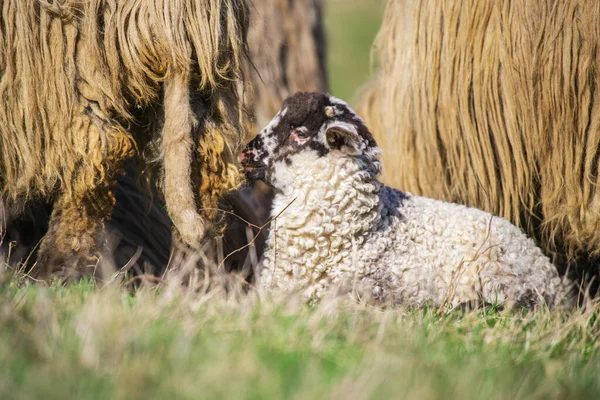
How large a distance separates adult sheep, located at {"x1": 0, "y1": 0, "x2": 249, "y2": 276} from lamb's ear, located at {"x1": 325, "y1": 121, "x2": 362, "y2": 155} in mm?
496

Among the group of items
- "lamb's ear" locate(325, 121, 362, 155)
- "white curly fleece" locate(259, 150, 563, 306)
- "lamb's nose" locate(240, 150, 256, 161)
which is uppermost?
"lamb's ear" locate(325, 121, 362, 155)

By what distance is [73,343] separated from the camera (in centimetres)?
194

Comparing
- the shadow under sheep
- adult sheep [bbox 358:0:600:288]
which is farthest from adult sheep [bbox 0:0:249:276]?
adult sheep [bbox 358:0:600:288]

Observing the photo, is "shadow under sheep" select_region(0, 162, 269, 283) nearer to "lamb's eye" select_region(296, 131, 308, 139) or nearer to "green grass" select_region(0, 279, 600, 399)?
"lamb's eye" select_region(296, 131, 308, 139)

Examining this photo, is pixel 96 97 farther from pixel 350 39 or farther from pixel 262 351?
pixel 350 39

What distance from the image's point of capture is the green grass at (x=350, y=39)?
754 inches

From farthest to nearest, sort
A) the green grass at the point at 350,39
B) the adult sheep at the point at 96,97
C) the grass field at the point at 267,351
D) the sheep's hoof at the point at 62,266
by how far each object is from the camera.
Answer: the green grass at the point at 350,39 < the sheep's hoof at the point at 62,266 < the adult sheep at the point at 96,97 < the grass field at the point at 267,351

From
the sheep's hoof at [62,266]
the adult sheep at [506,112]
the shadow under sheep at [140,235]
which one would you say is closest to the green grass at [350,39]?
the adult sheep at [506,112]

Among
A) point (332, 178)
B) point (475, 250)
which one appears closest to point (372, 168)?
point (332, 178)

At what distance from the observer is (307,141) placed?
327cm

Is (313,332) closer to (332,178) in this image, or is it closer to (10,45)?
(332,178)

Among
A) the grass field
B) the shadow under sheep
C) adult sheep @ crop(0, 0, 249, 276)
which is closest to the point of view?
the grass field

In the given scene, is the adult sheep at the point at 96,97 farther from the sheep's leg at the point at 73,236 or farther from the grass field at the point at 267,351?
the grass field at the point at 267,351

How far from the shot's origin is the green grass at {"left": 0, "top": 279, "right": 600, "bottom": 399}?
5.70 feet
